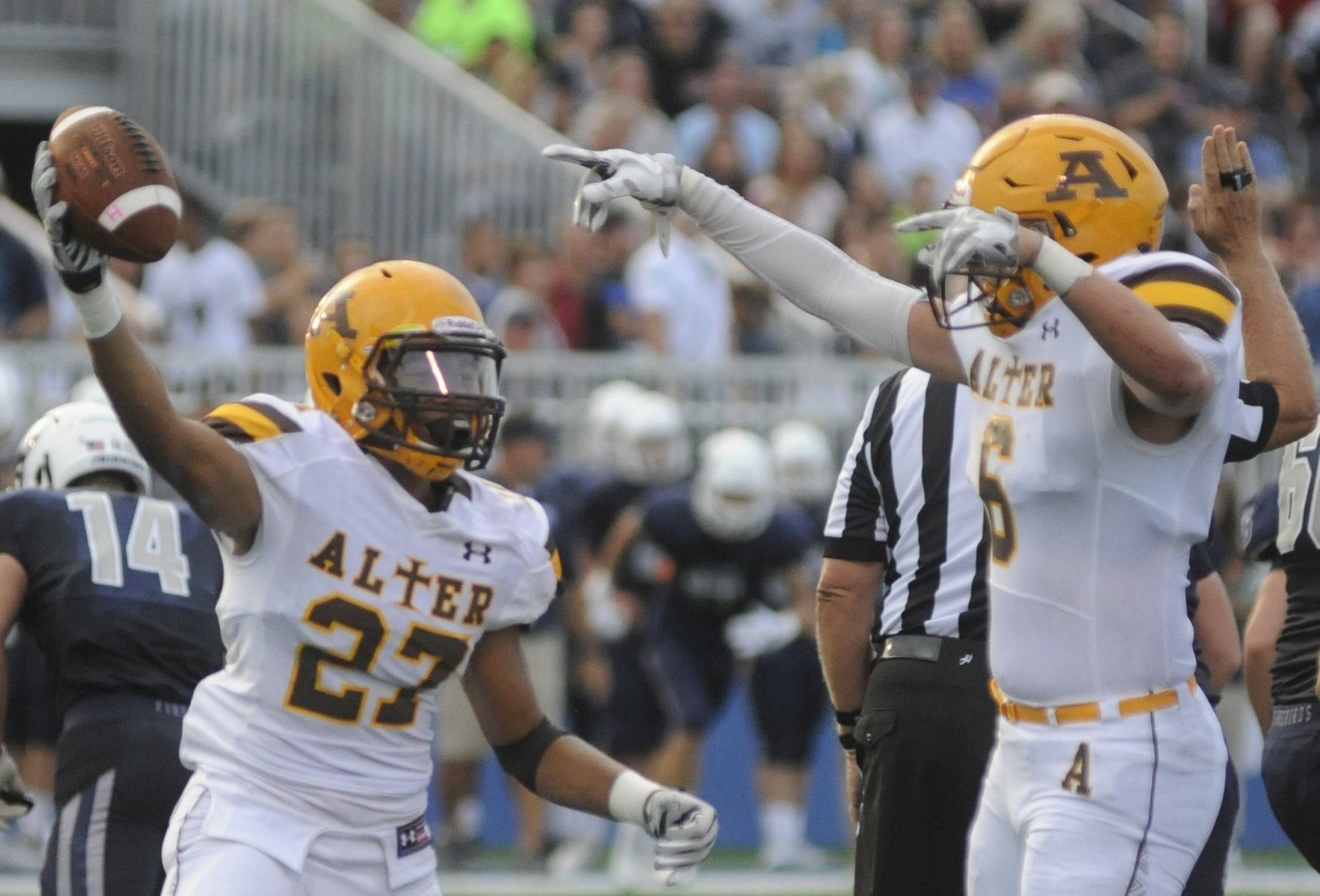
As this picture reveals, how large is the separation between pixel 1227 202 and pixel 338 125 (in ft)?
30.6

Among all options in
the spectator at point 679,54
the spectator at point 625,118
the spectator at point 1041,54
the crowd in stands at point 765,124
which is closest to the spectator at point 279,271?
the crowd in stands at point 765,124

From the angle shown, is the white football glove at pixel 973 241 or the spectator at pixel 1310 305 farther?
the spectator at pixel 1310 305

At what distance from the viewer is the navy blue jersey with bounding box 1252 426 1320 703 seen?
16.8 feet

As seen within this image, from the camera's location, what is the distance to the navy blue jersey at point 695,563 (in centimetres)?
999

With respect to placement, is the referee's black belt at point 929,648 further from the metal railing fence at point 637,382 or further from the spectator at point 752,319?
the spectator at point 752,319

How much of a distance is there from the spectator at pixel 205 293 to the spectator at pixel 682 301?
6.09 ft

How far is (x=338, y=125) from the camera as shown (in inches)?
511

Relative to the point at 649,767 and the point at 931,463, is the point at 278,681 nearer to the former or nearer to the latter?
the point at 931,463

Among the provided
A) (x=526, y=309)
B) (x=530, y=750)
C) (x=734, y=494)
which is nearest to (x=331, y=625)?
(x=530, y=750)

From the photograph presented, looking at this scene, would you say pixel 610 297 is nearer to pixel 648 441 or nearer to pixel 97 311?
pixel 648 441

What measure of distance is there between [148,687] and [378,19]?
841 centimetres

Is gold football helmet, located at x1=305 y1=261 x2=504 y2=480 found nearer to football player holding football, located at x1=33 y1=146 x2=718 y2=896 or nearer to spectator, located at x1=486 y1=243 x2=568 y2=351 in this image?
football player holding football, located at x1=33 y1=146 x2=718 y2=896

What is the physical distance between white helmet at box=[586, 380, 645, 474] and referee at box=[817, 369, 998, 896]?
18.3 feet

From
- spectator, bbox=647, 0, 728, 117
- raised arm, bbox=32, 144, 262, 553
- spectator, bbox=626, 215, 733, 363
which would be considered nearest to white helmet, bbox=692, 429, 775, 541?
spectator, bbox=626, 215, 733, 363
